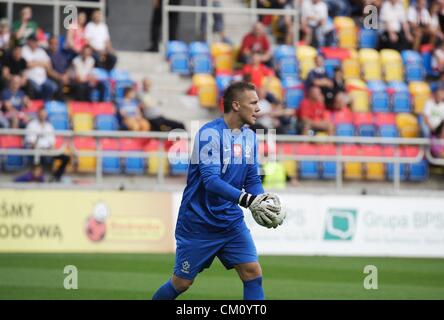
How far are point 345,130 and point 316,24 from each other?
3509mm

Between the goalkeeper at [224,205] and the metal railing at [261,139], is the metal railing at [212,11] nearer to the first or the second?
the metal railing at [261,139]

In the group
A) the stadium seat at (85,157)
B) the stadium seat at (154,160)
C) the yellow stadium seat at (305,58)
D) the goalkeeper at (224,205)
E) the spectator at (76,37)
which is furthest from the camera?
the yellow stadium seat at (305,58)

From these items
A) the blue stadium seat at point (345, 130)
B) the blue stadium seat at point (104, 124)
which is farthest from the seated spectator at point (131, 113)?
the blue stadium seat at point (345, 130)

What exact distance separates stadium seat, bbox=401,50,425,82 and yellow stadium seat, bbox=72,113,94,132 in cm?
829

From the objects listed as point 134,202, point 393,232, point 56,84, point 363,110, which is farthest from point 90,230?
point 363,110

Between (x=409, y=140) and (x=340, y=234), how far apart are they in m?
2.56

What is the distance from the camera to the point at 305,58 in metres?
26.1

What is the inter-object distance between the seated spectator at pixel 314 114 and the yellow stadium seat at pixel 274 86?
0.93 m

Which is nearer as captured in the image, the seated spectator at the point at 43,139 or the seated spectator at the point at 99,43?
the seated spectator at the point at 43,139

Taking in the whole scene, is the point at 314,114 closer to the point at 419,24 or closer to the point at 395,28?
the point at 395,28

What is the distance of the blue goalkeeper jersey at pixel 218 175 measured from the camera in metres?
10.5

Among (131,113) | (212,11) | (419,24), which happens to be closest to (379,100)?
(419,24)

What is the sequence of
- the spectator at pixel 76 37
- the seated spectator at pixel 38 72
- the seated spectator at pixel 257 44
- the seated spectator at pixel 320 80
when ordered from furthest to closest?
the seated spectator at pixel 257 44 → the seated spectator at pixel 320 80 → the spectator at pixel 76 37 → the seated spectator at pixel 38 72

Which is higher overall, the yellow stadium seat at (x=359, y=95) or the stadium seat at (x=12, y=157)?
the yellow stadium seat at (x=359, y=95)
